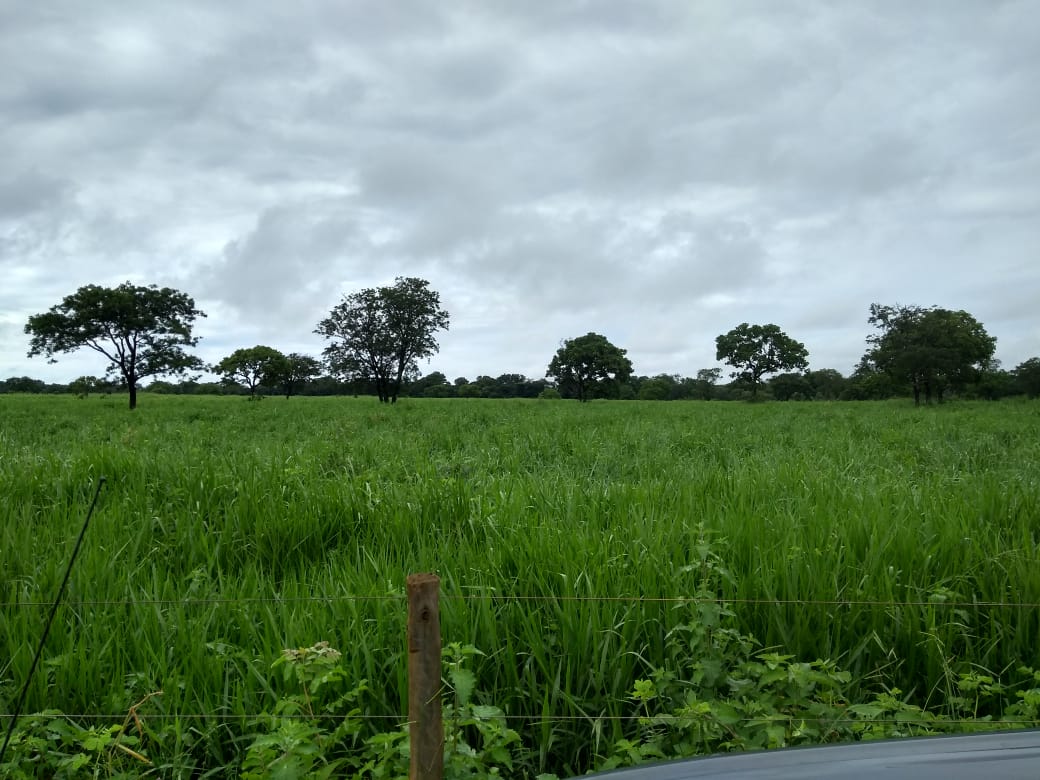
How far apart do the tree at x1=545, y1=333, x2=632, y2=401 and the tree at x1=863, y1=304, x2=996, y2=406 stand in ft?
125

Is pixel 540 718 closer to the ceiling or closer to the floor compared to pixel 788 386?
closer to the floor

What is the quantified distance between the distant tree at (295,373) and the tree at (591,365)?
1268 inches

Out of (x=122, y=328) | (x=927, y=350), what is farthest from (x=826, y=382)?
(x=122, y=328)

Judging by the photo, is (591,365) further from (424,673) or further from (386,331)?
Answer: (424,673)

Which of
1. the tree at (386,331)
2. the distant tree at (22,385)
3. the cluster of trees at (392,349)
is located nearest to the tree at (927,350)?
the cluster of trees at (392,349)

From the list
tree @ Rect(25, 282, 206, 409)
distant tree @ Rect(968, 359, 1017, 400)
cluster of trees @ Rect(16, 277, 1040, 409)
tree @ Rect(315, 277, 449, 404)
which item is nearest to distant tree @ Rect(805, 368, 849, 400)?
cluster of trees @ Rect(16, 277, 1040, 409)

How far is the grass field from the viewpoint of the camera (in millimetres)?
2955

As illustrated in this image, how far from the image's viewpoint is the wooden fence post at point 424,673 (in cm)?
188

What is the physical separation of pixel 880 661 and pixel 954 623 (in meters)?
0.43

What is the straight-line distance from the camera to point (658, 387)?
102 m

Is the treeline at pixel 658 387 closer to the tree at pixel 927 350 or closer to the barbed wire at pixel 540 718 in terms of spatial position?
the tree at pixel 927 350

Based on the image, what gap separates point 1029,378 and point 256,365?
8058cm

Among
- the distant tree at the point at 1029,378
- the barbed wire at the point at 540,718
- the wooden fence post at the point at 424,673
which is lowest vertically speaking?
the barbed wire at the point at 540,718

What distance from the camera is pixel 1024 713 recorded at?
2.65 meters
